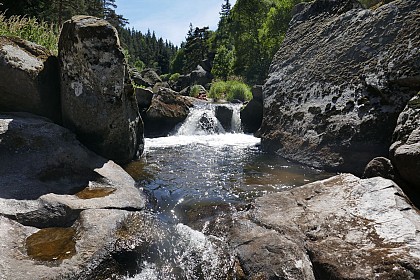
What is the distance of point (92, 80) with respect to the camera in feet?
25.9

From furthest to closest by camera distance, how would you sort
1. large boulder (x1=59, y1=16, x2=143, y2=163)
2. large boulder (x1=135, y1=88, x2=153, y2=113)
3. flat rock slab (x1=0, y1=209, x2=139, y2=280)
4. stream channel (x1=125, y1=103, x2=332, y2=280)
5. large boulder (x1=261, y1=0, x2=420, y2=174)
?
large boulder (x1=135, y1=88, x2=153, y2=113) → large boulder (x1=261, y1=0, x2=420, y2=174) → large boulder (x1=59, y1=16, x2=143, y2=163) → stream channel (x1=125, y1=103, x2=332, y2=280) → flat rock slab (x1=0, y1=209, x2=139, y2=280)

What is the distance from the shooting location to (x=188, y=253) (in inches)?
187

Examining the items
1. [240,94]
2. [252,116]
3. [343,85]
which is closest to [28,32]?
[343,85]

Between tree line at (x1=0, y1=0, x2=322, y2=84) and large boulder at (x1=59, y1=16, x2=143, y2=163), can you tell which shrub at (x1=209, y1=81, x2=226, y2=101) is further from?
large boulder at (x1=59, y1=16, x2=143, y2=163)

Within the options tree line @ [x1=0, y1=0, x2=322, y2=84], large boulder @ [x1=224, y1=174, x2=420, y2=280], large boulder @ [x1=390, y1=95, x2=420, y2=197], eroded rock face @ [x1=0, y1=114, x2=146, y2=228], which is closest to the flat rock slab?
eroded rock face @ [x1=0, y1=114, x2=146, y2=228]

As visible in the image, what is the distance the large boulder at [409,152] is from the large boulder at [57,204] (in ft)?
14.3

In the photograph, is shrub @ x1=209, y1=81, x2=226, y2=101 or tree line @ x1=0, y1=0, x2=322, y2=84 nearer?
tree line @ x1=0, y1=0, x2=322, y2=84

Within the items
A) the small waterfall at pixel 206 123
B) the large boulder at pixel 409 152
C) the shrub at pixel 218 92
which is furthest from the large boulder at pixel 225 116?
the large boulder at pixel 409 152

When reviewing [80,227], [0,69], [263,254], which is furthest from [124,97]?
[263,254]

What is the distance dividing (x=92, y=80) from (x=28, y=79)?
1.46 meters

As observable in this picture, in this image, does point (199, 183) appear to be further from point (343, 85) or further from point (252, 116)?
point (252, 116)

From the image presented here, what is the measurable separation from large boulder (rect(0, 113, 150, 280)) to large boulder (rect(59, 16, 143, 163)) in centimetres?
67

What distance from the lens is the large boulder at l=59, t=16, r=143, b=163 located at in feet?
25.7

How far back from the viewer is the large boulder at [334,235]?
3.55 meters
